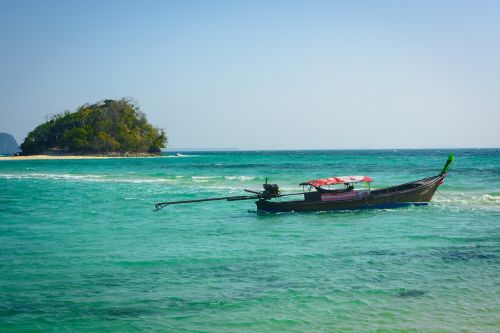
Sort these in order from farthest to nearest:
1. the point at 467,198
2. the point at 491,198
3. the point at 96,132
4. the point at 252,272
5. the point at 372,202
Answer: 1. the point at 96,132
2. the point at 467,198
3. the point at 491,198
4. the point at 372,202
5. the point at 252,272

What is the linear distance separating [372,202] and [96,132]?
421ft

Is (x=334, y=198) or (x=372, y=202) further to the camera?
(x=372, y=202)

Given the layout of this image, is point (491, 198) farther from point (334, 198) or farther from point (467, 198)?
point (334, 198)

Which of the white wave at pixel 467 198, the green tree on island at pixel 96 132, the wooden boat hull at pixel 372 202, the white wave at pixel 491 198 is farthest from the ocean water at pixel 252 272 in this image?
the green tree on island at pixel 96 132

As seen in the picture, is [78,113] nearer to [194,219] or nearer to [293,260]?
[194,219]

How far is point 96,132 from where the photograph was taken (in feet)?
465

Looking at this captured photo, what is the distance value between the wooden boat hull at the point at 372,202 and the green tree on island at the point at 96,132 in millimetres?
123098

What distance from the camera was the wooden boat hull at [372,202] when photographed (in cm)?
2503

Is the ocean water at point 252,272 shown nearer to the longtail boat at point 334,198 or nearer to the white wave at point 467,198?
the longtail boat at point 334,198

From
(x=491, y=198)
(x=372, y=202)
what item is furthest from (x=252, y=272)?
(x=491, y=198)

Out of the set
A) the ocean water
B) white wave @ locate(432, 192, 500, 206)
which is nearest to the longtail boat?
the ocean water

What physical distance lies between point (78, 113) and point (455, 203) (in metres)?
138

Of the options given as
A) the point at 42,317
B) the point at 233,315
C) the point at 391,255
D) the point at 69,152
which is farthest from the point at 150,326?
the point at 69,152

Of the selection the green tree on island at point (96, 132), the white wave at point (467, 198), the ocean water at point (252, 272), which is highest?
the green tree on island at point (96, 132)
